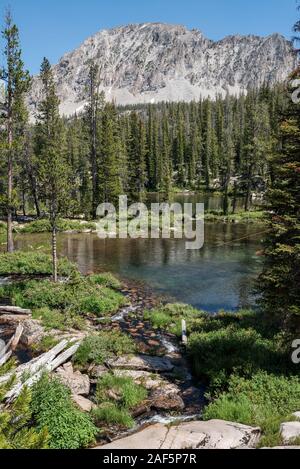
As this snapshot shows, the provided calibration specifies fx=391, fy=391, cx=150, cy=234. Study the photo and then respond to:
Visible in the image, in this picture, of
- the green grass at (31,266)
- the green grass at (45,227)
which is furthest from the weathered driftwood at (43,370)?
the green grass at (45,227)

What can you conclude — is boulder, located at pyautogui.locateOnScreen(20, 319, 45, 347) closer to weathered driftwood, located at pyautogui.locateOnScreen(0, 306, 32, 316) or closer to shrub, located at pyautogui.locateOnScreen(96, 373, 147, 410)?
weathered driftwood, located at pyautogui.locateOnScreen(0, 306, 32, 316)

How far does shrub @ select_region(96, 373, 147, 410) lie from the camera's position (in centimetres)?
1205

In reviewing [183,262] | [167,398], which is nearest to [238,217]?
[183,262]

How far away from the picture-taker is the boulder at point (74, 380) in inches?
486

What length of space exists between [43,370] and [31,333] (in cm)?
445

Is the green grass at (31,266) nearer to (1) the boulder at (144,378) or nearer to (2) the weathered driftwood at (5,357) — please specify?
(2) the weathered driftwood at (5,357)

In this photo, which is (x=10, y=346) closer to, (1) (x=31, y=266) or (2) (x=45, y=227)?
(1) (x=31, y=266)

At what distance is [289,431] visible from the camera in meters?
9.23

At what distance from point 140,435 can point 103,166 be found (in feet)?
163

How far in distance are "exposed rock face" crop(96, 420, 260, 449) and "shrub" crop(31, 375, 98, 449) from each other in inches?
41.1

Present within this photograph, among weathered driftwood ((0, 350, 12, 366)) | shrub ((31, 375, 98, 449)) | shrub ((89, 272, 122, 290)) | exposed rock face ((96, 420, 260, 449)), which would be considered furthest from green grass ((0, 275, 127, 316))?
exposed rock face ((96, 420, 260, 449))

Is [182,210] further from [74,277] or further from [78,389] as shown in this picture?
[78,389]
